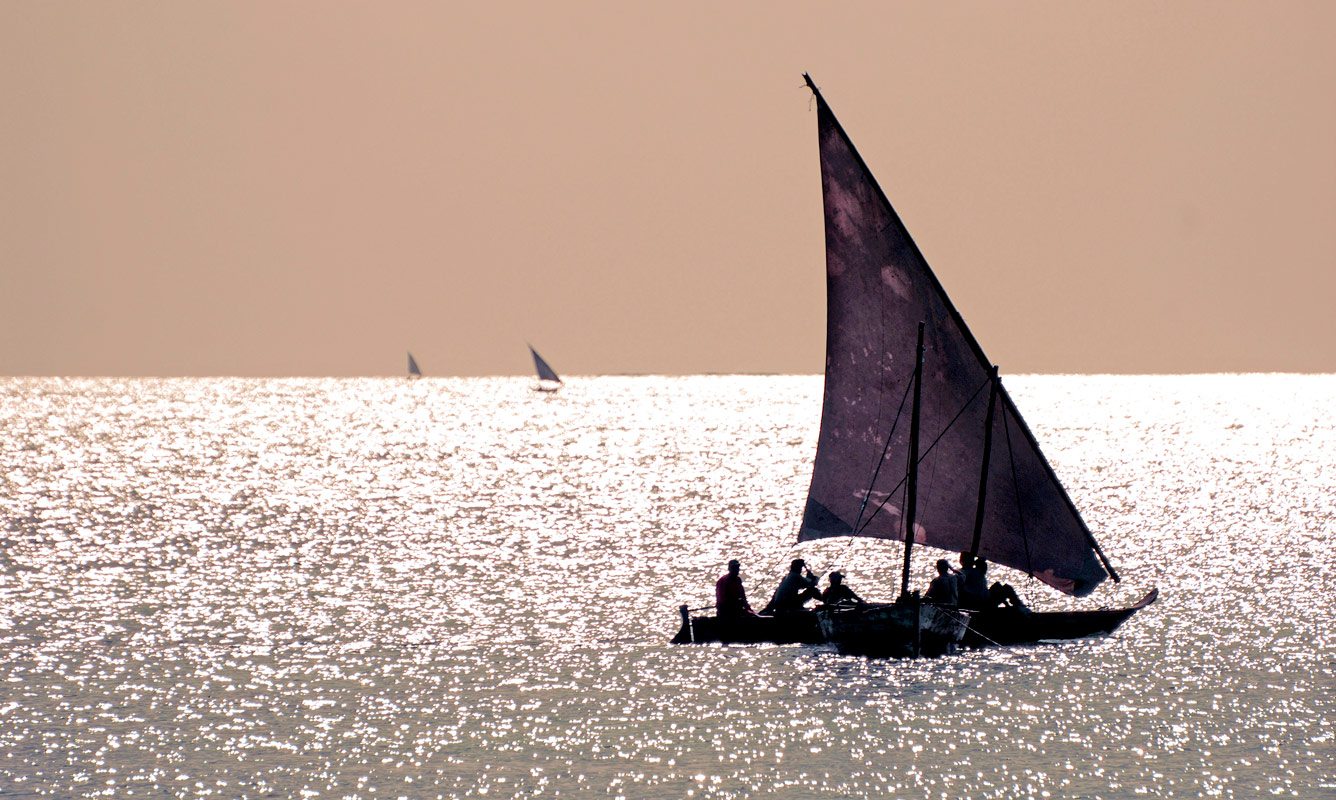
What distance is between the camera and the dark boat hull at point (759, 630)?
3872cm

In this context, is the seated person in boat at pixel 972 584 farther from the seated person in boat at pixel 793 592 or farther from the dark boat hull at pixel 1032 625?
the seated person in boat at pixel 793 592

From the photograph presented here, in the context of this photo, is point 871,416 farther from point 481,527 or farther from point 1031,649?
point 481,527

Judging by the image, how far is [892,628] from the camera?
121ft

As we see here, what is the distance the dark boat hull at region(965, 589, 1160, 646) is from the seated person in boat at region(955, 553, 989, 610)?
28cm

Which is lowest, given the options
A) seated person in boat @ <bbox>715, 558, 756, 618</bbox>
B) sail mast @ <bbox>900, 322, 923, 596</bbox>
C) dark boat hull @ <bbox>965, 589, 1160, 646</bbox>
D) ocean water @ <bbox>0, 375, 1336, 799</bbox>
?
ocean water @ <bbox>0, 375, 1336, 799</bbox>

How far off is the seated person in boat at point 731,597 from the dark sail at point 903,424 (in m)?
2.38

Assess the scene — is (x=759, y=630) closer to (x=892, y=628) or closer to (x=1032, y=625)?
(x=892, y=628)

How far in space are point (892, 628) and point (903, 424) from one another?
4682 mm

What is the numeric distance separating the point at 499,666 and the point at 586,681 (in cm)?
280

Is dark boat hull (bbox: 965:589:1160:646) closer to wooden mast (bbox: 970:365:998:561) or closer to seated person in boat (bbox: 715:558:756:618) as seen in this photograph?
wooden mast (bbox: 970:365:998:561)

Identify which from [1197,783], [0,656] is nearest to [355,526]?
[0,656]

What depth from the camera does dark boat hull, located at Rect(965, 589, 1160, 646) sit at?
39.0m

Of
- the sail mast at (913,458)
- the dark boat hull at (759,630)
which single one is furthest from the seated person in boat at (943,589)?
the dark boat hull at (759,630)

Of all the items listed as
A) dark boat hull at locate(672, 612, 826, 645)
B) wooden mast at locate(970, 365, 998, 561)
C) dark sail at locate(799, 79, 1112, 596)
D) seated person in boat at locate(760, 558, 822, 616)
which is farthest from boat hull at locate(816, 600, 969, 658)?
dark sail at locate(799, 79, 1112, 596)
